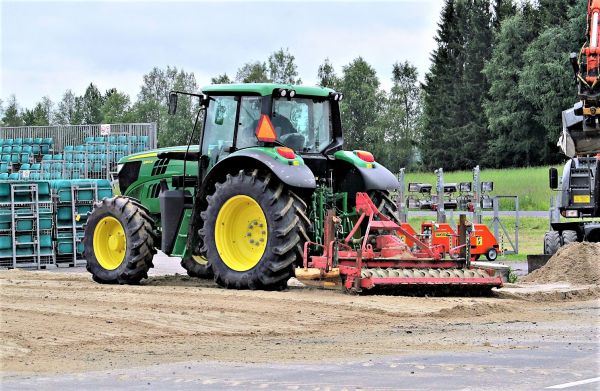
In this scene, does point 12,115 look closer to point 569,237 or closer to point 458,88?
point 458,88

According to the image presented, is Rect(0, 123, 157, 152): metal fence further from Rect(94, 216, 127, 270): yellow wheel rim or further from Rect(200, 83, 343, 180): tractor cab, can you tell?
Rect(200, 83, 343, 180): tractor cab

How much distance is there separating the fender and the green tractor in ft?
0.05

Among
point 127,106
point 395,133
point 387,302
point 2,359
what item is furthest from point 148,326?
point 127,106

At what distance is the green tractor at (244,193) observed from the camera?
603 inches

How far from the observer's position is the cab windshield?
16.3 m

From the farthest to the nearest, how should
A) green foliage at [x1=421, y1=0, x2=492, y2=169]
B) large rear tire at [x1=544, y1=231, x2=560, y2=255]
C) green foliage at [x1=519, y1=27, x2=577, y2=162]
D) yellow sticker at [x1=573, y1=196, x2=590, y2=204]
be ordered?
1. green foliage at [x1=421, y1=0, x2=492, y2=169]
2. green foliage at [x1=519, y1=27, x2=577, y2=162]
3. yellow sticker at [x1=573, y1=196, x2=590, y2=204]
4. large rear tire at [x1=544, y1=231, x2=560, y2=255]

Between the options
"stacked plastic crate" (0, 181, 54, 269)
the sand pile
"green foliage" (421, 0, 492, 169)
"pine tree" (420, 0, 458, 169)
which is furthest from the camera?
"pine tree" (420, 0, 458, 169)

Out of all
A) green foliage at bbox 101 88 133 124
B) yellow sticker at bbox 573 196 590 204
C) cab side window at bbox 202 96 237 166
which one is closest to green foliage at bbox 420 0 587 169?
green foliage at bbox 101 88 133 124

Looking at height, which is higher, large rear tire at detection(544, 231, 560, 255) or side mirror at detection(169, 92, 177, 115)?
side mirror at detection(169, 92, 177, 115)

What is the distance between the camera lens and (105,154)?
149 ft

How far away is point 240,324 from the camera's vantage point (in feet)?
39.6

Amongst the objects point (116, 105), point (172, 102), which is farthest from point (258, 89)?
point (116, 105)

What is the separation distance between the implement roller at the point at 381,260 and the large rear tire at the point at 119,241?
287 centimetres

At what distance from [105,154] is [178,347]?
117 ft
